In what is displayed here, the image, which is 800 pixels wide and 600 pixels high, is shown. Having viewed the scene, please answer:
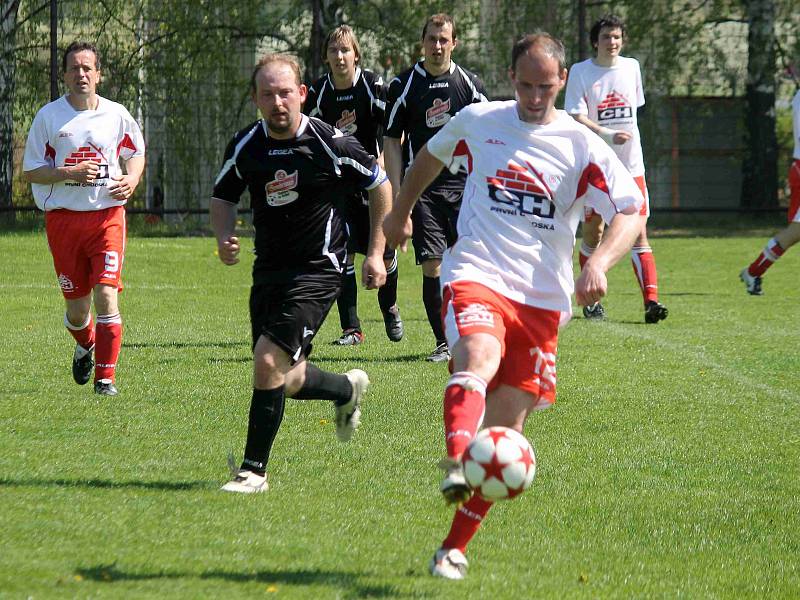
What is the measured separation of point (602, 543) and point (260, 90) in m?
2.41

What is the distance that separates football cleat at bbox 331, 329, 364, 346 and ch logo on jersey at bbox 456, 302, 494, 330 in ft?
19.2

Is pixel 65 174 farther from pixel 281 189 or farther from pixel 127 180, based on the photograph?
pixel 281 189

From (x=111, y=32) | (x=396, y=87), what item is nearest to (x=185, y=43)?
(x=111, y=32)

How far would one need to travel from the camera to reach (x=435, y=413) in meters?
7.72

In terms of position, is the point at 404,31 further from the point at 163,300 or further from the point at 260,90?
the point at 260,90

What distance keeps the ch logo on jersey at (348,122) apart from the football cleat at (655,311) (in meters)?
3.15

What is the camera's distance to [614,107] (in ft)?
38.1

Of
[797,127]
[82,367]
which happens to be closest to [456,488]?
[82,367]

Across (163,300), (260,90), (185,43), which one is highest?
(185,43)

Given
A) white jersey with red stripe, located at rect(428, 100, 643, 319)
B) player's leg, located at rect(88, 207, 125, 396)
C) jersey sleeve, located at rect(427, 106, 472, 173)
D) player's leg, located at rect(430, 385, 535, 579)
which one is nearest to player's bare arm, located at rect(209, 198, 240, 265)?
jersey sleeve, located at rect(427, 106, 472, 173)

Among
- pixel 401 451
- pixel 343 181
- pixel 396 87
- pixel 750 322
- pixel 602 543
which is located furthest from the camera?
pixel 750 322

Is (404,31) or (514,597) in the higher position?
(404,31)

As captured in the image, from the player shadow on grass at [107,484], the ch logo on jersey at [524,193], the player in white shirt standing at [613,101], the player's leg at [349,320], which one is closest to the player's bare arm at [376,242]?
the ch logo on jersey at [524,193]

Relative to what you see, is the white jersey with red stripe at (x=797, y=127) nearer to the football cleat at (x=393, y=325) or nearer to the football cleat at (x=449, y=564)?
the football cleat at (x=393, y=325)
